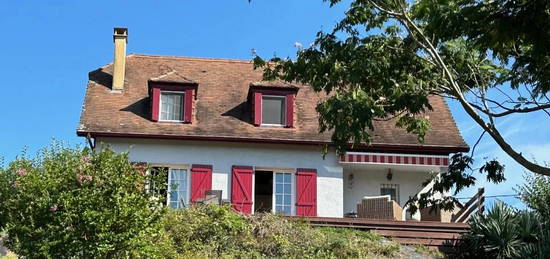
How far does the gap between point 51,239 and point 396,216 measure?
9918mm

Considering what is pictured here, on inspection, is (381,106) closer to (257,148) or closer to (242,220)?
(242,220)

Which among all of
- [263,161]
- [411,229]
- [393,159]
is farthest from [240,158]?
[411,229]

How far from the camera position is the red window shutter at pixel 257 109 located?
2531cm

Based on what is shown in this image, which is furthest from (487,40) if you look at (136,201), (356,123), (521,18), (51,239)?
(51,239)

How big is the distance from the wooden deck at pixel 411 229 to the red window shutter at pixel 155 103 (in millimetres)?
8847

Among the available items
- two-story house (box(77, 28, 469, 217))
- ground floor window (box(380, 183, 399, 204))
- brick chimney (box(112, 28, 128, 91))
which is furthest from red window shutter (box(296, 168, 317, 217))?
brick chimney (box(112, 28, 128, 91))

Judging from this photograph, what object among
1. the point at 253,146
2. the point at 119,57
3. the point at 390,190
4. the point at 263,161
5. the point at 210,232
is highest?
the point at 119,57

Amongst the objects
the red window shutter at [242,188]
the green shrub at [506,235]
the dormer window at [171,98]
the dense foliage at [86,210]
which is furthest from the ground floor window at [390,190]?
the dense foliage at [86,210]

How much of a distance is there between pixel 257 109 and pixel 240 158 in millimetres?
1753

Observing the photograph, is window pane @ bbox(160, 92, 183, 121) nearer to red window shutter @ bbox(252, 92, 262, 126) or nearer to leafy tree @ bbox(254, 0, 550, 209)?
red window shutter @ bbox(252, 92, 262, 126)

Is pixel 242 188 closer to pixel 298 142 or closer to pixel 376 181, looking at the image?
pixel 298 142

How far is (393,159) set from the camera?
969 inches

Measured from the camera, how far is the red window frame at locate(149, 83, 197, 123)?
25000 millimetres

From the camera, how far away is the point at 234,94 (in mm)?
27094
